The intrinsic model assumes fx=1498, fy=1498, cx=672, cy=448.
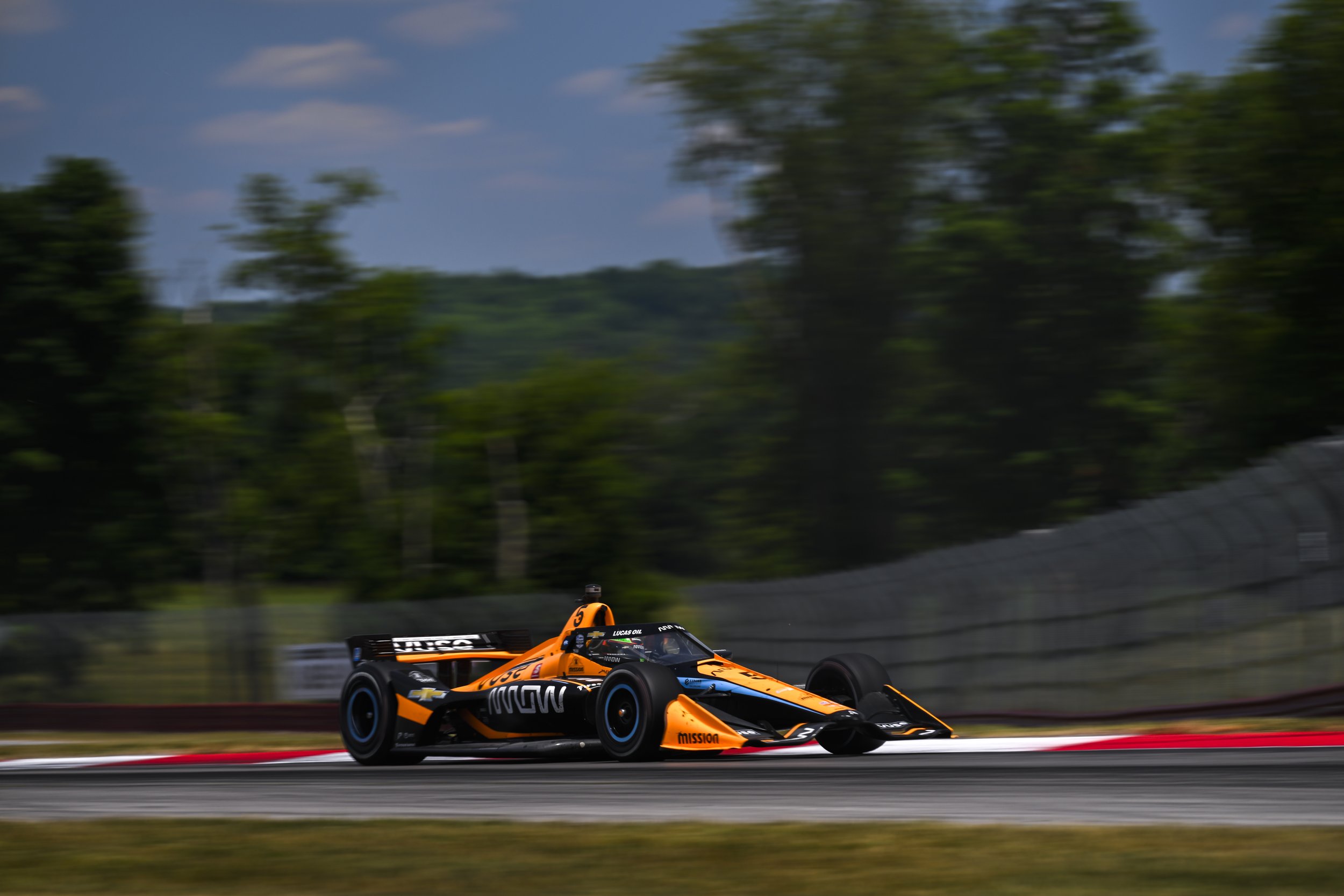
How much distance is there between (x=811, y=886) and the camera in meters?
5.82

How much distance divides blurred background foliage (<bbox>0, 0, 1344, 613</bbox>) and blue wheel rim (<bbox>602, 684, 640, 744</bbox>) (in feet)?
68.7

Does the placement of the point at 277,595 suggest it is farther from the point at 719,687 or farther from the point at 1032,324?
the point at 719,687

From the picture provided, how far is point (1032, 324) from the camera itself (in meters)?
35.7

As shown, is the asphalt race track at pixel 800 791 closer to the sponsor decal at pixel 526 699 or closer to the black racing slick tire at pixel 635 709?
the black racing slick tire at pixel 635 709

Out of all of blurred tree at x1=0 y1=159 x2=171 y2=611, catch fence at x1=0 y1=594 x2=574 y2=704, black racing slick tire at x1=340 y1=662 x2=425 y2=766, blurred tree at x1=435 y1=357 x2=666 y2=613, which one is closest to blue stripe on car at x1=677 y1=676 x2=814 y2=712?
black racing slick tire at x1=340 y1=662 x2=425 y2=766

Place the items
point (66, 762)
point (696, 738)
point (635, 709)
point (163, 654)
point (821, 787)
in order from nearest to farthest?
point (821, 787) → point (696, 738) → point (635, 709) → point (66, 762) → point (163, 654)

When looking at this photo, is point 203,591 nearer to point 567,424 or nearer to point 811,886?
point 567,424

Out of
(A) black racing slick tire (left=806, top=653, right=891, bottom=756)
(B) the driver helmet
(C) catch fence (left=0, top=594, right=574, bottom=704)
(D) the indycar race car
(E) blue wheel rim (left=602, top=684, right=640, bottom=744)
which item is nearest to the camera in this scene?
(D) the indycar race car

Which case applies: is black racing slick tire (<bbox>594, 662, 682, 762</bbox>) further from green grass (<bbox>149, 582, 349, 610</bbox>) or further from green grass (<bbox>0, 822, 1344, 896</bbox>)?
green grass (<bbox>149, 582, 349, 610</bbox>)

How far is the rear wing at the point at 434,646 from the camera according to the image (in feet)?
45.7

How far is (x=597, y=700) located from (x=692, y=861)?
485 centimetres

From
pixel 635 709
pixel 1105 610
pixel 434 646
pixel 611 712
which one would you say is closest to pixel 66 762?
pixel 434 646

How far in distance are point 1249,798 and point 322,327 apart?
34.4m

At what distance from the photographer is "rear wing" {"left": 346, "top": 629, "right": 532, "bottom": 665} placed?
13.9m
